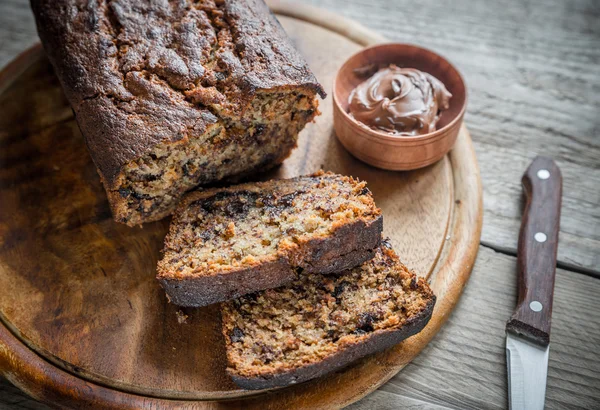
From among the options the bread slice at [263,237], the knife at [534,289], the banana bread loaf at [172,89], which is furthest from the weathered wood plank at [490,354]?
the banana bread loaf at [172,89]

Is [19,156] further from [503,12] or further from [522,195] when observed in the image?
[503,12]

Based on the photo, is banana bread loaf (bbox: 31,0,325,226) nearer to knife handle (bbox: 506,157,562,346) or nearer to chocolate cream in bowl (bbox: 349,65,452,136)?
chocolate cream in bowl (bbox: 349,65,452,136)

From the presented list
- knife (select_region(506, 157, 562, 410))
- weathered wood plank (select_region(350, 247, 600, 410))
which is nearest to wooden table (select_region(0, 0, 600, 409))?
weathered wood plank (select_region(350, 247, 600, 410))

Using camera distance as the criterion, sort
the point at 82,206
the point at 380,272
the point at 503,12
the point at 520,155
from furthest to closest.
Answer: the point at 503,12
the point at 520,155
the point at 82,206
the point at 380,272

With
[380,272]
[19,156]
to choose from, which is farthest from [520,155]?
[19,156]

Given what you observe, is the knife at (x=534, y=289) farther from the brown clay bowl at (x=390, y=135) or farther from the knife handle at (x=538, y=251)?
the brown clay bowl at (x=390, y=135)
